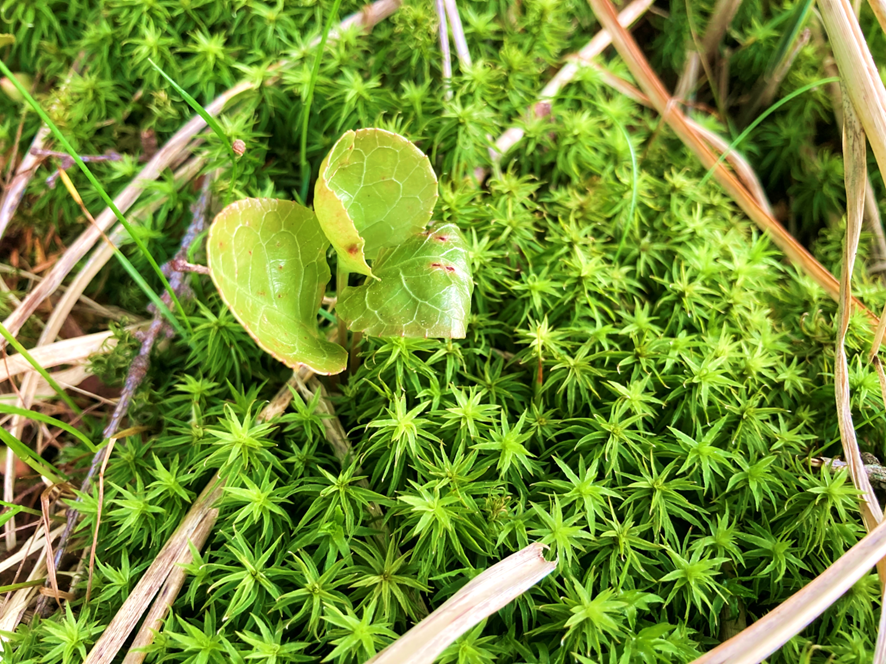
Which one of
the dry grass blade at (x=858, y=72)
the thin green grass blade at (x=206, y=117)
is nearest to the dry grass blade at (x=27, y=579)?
the thin green grass blade at (x=206, y=117)

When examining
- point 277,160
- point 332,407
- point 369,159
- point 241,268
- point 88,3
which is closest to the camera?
point 241,268

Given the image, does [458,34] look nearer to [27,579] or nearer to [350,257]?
[350,257]

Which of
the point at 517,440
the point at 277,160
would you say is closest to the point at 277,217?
the point at 277,160

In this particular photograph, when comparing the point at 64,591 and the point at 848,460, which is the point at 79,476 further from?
the point at 848,460

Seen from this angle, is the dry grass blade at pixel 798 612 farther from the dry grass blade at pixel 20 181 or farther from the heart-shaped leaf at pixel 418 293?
the dry grass blade at pixel 20 181

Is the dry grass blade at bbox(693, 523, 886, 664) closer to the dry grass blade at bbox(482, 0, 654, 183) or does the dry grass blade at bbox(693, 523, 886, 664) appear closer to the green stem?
the green stem

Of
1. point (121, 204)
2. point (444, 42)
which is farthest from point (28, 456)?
point (444, 42)
